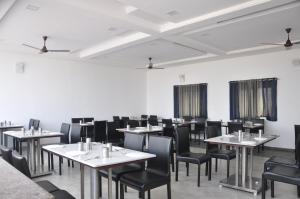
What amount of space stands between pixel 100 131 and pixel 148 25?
9.26ft

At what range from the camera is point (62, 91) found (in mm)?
8539

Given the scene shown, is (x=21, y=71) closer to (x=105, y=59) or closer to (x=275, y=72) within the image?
(x=105, y=59)

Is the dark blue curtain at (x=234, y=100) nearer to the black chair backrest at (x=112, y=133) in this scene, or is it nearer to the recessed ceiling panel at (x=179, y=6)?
the black chair backrest at (x=112, y=133)

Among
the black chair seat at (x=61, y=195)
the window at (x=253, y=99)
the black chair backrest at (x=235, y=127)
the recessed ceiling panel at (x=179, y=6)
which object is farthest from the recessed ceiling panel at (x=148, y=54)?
the black chair seat at (x=61, y=195)

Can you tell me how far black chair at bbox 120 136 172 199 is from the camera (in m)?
2.84

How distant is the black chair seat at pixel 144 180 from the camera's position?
111 inches

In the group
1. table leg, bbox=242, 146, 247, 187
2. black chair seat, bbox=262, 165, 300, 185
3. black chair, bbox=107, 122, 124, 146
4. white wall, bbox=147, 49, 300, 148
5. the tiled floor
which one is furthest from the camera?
white wall, bbox=147, 49, 300, 148

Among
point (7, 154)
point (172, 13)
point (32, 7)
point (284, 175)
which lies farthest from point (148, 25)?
point (7, 154)

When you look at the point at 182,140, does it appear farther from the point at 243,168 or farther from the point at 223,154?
the point at 243,168

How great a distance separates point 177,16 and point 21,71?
17.5ft

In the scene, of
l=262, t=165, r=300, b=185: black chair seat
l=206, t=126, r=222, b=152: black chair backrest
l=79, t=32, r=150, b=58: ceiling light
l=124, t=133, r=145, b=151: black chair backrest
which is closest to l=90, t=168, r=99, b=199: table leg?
l=124, t=133, r=145, b=151: black chair backrest

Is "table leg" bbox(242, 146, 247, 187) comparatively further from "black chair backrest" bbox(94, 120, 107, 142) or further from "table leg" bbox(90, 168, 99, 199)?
"black chair backrest" bbox(94, 120, 107, 142)

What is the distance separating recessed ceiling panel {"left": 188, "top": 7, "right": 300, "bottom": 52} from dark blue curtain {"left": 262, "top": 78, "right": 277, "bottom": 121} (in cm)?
130

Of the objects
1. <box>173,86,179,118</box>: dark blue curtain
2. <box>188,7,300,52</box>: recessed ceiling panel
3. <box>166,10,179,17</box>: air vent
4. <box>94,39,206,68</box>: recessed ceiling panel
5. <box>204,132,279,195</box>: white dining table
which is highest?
<box>166,10,179,17</box>: air vent
